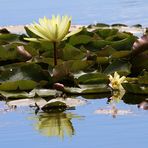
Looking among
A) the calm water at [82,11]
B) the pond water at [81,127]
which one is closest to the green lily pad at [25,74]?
the pond water at [81,127]

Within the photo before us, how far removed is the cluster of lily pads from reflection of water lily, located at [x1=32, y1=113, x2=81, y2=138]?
0.12 meters

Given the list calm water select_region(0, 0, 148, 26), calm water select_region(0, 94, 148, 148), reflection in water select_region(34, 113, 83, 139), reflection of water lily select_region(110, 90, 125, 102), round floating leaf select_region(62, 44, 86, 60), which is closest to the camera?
calm water select_region(0, 94, 148, 148)

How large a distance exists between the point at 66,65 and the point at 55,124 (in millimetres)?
535

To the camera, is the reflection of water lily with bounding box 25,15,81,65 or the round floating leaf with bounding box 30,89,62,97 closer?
the round floating leaf with bounding box 30,89,62,97

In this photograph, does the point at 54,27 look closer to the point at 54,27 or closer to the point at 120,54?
the point at 54,27

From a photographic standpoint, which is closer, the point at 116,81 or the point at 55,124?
the point at 55,124

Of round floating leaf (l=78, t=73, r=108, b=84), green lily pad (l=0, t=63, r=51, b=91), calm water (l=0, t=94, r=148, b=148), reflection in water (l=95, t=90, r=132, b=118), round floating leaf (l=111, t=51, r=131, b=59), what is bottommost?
calm water (l=0, t=94, r=148, b=148)

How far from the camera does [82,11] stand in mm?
6617

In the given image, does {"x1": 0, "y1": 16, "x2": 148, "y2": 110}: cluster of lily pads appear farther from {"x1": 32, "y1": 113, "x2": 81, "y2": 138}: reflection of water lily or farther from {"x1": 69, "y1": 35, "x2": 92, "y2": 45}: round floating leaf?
{"x1": 32, "y1": 113, "x2": 81, "y2": 138}: reflection of water lily

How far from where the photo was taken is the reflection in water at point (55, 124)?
8.98 ft

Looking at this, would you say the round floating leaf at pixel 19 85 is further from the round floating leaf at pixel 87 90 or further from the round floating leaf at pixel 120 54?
the round floating leaf at pixel 120 54

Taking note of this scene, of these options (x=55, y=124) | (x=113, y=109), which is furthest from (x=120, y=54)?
(x=55, y=124)

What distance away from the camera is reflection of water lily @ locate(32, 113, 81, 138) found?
274cm

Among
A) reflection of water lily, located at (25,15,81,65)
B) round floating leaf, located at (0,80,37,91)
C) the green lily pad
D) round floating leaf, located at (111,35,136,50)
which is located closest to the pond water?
round floating leaf, located at (0,80,37,91)
